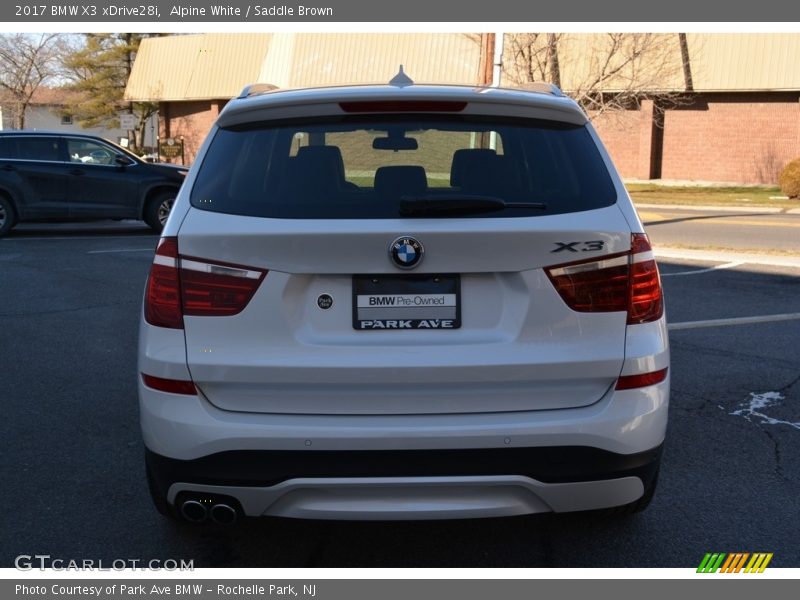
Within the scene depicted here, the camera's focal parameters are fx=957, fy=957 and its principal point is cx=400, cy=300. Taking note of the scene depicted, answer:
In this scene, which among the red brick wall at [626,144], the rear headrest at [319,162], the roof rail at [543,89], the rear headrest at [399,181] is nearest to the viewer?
the rear headrest at [399,181]

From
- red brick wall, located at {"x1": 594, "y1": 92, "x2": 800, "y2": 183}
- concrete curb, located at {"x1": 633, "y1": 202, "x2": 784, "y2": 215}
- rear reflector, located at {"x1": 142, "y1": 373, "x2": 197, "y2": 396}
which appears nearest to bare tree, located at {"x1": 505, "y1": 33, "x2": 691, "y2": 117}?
concrete curb, located at {"x1": 633, "y1": 202, "x2": 784, "y2": 215}

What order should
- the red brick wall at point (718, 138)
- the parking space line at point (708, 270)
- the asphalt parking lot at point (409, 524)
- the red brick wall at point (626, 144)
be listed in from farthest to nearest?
the red brick wall at point (626, 144), the red brick wall at point (718, 138), the parking space line at point (708, 270), the asphalt parking lot at point (409, 524)

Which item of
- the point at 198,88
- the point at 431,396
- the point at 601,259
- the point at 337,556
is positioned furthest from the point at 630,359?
the point at 198,88

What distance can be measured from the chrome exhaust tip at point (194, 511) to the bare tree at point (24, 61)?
211 feet

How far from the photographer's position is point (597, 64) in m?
27.2

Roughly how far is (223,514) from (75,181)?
14703mm

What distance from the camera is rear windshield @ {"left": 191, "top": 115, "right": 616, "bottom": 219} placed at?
347cm

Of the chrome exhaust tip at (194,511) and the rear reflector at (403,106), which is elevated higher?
the rear reflector at (403,106)

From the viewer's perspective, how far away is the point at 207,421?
133 inches

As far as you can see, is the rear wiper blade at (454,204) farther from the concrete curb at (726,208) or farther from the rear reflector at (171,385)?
the concrete curb at (726,208)

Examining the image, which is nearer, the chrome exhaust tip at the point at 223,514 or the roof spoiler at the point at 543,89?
the chrome exhaust tip at the point at 223,514

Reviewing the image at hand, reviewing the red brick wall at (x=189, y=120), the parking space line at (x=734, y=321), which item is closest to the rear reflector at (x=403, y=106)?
the parking space line at (x=734, y=321)

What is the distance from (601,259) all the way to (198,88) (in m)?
44.8

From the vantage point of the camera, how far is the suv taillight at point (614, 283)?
3.40 meters
